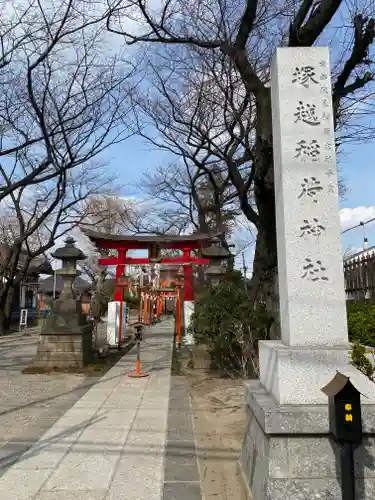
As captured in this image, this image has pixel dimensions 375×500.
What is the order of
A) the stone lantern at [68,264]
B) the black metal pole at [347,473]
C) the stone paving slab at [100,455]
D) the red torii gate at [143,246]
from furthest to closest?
the red torii gate at [143,246], the stone lantern at [68,264], the stone paving slab at [100,455], the black metal pole at [347,473]

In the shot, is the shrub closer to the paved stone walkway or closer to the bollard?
the paved stone walkway

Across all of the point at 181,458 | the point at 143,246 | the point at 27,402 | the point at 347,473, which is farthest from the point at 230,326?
the point at 143,246

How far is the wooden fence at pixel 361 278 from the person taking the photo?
37.0 ft

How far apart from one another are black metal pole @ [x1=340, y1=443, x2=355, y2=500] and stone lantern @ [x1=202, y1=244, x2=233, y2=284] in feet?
36.1

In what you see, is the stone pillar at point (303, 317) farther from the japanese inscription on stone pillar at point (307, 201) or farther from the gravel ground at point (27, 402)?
the gravel ground at point (27, 402)

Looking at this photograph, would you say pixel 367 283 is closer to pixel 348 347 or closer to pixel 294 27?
pixel 294 27

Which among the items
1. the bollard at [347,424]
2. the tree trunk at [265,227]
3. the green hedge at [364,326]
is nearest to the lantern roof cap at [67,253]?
the tree trunk at [265,227]

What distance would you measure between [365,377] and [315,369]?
39 cm

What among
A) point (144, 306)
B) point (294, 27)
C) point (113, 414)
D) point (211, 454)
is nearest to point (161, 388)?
point (113, 414)

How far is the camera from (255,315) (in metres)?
9.80

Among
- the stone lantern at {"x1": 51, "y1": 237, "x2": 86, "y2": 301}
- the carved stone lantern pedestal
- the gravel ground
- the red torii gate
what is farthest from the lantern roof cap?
the red torii gate

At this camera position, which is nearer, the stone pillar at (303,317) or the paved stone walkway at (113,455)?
the stone pillar at (303,317)

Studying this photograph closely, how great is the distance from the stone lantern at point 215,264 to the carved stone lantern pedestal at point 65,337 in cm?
410

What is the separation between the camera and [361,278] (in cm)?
1187
